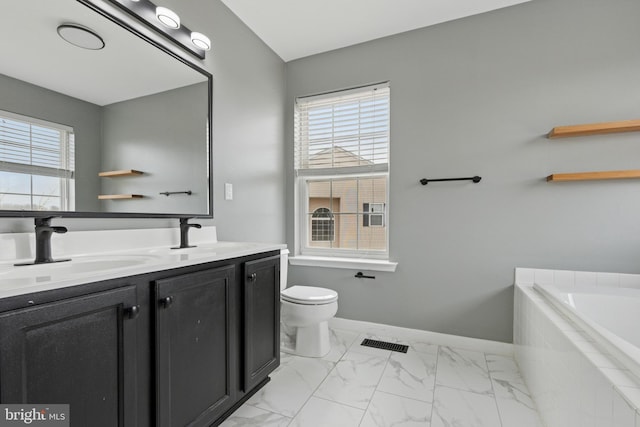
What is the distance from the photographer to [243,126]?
224 cm

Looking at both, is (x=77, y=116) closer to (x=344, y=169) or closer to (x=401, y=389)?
(x=344, y=169)

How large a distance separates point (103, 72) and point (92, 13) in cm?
24

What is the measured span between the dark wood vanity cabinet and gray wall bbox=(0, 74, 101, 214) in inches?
23.2

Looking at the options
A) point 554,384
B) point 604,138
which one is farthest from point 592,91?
point 554,384

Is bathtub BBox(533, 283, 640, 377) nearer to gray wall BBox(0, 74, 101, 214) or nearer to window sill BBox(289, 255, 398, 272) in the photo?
window sill BBox(289, 255, 398, 272)

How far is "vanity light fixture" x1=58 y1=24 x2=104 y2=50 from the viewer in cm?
121

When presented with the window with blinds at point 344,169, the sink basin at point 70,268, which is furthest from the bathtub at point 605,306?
the sink basin at point 70,268

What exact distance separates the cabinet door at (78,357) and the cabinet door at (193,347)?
0.11 metres

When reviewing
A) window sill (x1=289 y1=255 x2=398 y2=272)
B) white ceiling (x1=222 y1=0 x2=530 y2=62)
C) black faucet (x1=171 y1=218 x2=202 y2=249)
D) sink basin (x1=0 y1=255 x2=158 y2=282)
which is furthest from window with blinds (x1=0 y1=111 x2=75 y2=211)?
window sill (x1=289 y1=255 x2=398 y2=272)

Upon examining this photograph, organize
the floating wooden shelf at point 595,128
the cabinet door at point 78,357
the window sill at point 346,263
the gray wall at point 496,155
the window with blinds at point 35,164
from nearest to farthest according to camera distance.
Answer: the cabinet door at point 78,357
the window with blinds at point 35,164
the floating wooden shelf at point 595,128
the gray wall at point 496,155
the window sill at point 346,263

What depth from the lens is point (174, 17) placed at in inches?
61.4

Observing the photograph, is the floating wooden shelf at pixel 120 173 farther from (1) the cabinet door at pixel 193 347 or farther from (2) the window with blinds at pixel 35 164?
(1) the cabinet door at pixel 193 347

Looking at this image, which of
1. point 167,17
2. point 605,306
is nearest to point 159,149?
point 167,17

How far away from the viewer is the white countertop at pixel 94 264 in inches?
29.8
